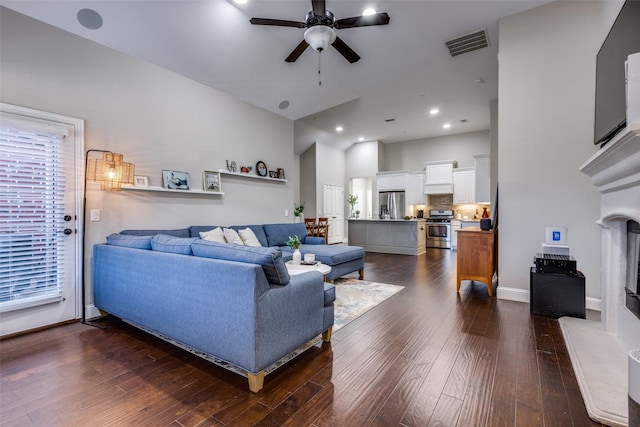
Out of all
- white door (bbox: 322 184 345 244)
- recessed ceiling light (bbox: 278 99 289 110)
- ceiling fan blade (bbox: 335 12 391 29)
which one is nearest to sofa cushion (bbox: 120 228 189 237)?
recessed ceiling light (bbox: 278 99 289 110)

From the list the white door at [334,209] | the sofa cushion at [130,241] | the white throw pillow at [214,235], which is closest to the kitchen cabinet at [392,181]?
the white door at [334,209]

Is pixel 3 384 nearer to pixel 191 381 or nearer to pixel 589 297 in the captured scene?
pixel 191 381

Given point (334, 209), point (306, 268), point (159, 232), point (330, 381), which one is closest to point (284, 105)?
point (159, 232)

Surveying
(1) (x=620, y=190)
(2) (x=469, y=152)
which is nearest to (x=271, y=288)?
(1) (x=620, y=190)

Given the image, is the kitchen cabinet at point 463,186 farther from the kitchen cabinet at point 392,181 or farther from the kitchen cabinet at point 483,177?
the kitchen cabinet at point 483,177

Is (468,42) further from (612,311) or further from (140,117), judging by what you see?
(140,117)

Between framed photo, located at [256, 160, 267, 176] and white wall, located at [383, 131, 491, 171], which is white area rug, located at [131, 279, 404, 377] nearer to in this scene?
framed photo, located at [256, 160, 267, 176]

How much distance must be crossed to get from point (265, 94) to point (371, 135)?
4.54 m

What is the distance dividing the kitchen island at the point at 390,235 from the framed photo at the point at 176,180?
195 inches

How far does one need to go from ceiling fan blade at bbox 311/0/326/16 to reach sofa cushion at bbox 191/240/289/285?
7.74 ft

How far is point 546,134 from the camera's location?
3.38 m

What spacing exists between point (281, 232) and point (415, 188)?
17.0ft

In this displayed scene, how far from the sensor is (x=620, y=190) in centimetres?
206

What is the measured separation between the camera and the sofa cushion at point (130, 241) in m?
2.64
